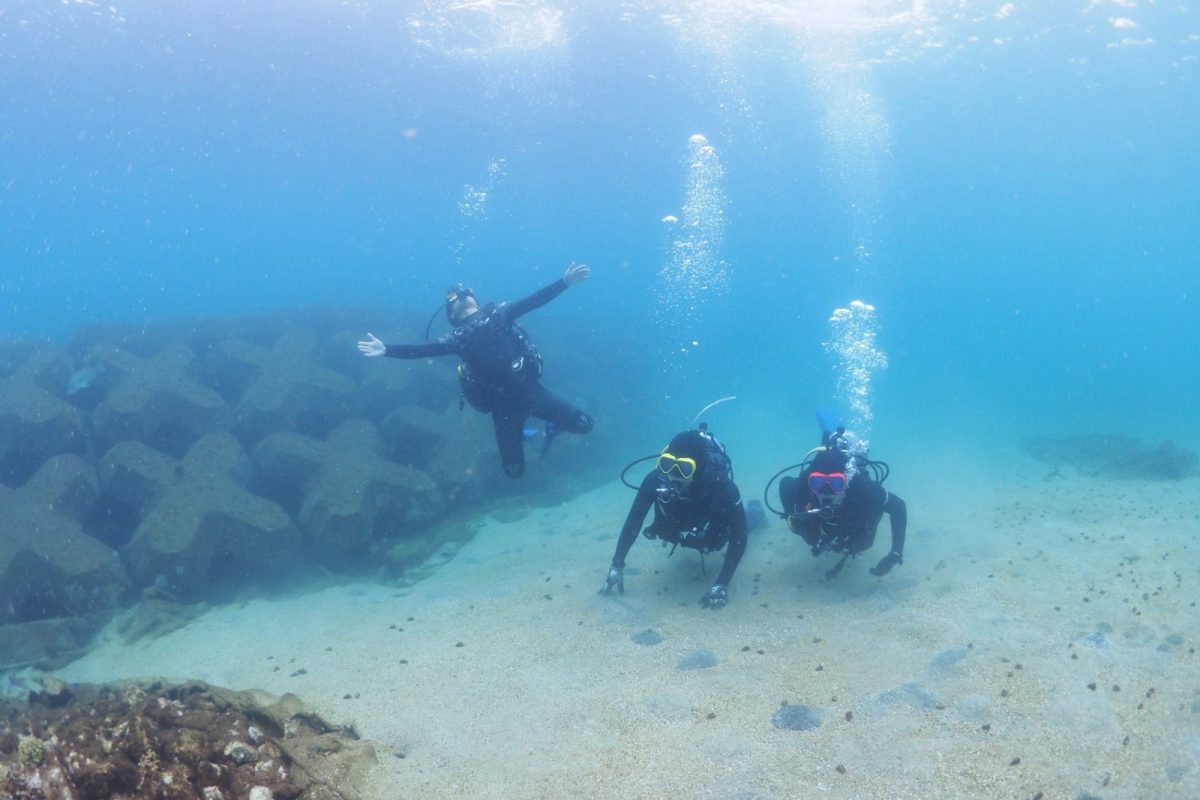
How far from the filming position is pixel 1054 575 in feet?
25.0

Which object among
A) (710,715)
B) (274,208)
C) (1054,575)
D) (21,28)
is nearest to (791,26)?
(1054,575)

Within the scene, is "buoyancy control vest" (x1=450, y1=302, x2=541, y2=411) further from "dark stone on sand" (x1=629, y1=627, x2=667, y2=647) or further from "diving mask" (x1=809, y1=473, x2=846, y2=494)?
"diving mask" (x1=809, y1=473, x2=846, y2=494)

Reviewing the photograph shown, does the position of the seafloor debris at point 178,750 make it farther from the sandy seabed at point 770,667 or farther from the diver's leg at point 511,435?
the diver's leg at point 511,435

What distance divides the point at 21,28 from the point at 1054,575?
1585 inches

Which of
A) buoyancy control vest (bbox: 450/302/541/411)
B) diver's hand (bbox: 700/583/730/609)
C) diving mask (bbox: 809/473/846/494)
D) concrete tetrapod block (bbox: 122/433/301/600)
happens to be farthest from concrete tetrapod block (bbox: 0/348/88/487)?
diving mask (bbox: 809/473/846/494)

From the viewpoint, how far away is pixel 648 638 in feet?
22.4

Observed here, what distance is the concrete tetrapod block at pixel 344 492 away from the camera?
11016mm

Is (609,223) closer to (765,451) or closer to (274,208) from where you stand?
(274,208)

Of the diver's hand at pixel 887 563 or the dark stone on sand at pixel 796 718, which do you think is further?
the diver's hand at pixel 887 563

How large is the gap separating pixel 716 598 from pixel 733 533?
0.82 m

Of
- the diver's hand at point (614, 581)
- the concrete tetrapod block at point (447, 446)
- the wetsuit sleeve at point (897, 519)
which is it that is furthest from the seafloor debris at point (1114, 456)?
the concrete tetrapod block at point (447, 446)

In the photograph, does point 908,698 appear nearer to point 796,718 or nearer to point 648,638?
point 796,718

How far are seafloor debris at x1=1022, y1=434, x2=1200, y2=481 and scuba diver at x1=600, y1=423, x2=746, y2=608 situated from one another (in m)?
11.5

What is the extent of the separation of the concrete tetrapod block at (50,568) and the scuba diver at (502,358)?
5.53 meters
